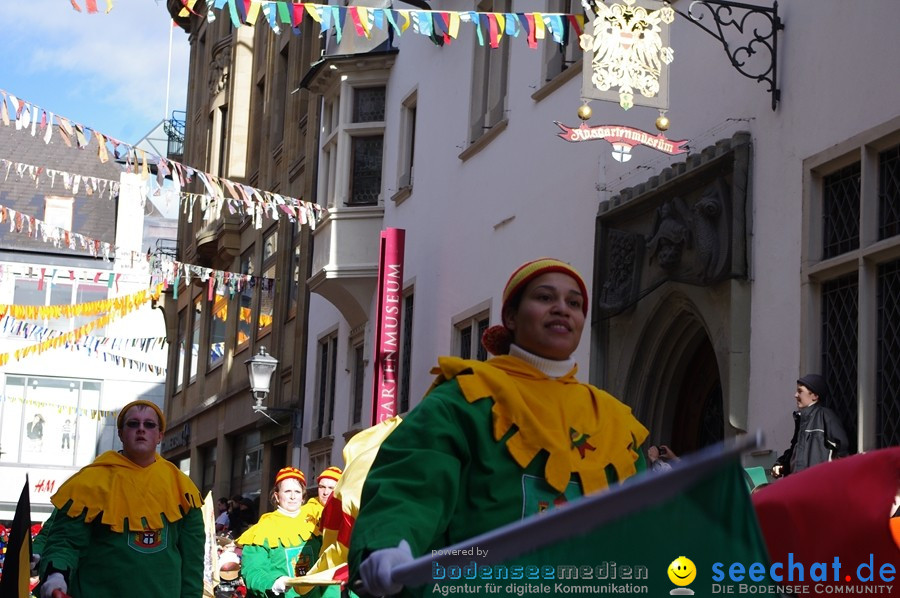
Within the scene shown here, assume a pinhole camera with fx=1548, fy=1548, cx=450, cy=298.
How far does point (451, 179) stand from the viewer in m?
20.3

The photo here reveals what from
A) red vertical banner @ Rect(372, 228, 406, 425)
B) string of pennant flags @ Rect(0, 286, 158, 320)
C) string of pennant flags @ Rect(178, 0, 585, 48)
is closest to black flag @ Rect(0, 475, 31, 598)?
string of pennant flags @ Rect(178, 0, 585, 48)

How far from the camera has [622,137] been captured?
1220 cm

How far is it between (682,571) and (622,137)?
9.09 m

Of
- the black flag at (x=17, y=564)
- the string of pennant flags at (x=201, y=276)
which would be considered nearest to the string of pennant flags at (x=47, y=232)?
the string of pennant flags at (x=201, y=276)

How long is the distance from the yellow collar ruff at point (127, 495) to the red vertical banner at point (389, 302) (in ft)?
41.1

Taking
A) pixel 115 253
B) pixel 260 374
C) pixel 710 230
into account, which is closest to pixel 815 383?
pixel 710 230

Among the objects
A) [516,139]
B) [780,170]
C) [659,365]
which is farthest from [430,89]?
[780,170]

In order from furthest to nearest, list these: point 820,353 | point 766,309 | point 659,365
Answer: point 659,365 → point 766,309 → point 820,353

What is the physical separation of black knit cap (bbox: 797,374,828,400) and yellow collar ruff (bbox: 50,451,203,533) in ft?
13.5

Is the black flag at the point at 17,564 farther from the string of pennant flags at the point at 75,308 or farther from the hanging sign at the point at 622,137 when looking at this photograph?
the string of pennant flags at the point at 75,308

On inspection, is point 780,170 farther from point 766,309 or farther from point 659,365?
point 659,365

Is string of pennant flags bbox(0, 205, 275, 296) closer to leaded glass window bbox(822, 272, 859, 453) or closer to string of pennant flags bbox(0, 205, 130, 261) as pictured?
string of pennant flags bbox(0, 205, 130, 261)

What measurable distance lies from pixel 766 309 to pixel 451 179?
9.14 m

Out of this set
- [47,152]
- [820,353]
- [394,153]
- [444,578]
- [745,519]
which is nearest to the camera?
→ [745,519]
